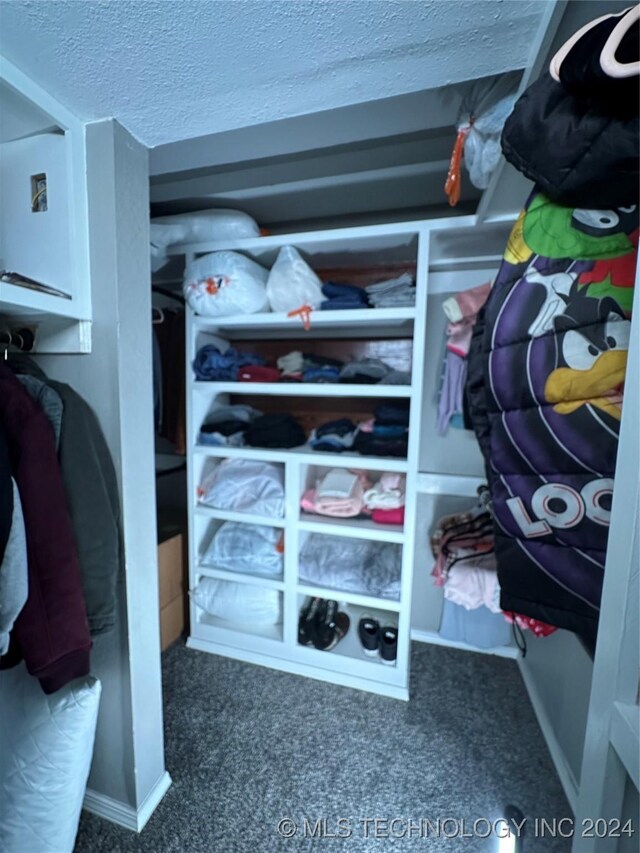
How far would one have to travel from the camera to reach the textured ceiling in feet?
2.01

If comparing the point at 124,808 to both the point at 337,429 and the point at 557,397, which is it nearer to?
the point at 337,429

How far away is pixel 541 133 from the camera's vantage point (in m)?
0.56

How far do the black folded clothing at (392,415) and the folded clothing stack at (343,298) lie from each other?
0.47 metres

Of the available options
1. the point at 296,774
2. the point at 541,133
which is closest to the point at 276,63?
the point at 541,133

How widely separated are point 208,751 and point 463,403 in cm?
174

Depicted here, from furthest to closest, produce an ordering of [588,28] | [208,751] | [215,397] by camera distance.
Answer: [215,397]
[208,751]
[588,28]

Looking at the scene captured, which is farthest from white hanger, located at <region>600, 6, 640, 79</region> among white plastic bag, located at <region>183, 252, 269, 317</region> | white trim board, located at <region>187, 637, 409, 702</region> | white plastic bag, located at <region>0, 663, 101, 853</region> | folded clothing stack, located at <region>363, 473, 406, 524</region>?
white trim board, located at <region>187, 637, 409, 702</region>

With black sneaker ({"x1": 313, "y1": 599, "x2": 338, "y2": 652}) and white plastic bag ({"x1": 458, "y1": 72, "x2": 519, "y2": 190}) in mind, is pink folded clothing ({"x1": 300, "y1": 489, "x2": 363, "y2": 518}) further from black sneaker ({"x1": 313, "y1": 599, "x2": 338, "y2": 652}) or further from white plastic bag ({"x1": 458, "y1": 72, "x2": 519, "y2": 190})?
white plastic bag ({"x1": 458, "y1": 72, "x2": 519, "y2": 190})

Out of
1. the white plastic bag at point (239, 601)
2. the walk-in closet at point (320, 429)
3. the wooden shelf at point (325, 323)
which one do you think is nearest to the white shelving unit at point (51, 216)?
the walk-in closet at point (320, 429)

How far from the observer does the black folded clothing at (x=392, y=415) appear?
1.52 meters

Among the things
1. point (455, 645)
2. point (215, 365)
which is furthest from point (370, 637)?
point (215, 365)

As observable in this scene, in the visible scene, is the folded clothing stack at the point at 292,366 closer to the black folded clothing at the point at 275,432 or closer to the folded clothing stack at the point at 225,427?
the black folded clothing at the point at 275,432

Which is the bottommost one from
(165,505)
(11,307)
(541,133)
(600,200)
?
(165,505)

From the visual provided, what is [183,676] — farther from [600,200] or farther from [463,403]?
[600,200]
